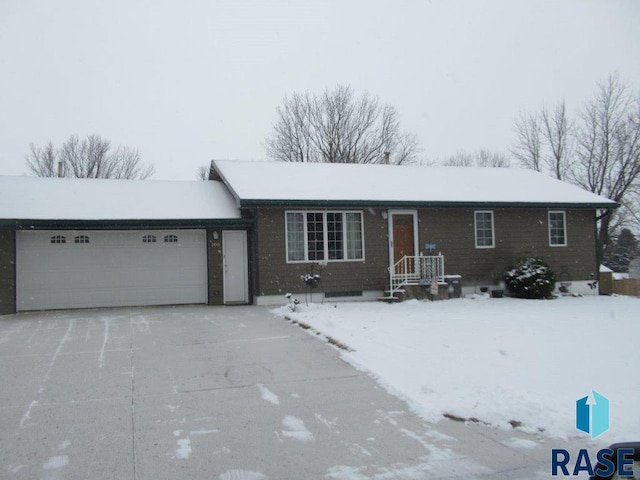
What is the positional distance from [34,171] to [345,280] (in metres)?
28.8

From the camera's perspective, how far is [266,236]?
48.9 feet

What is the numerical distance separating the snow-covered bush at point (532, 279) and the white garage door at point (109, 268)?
919cm

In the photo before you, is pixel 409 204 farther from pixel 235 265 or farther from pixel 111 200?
pixel 111 200

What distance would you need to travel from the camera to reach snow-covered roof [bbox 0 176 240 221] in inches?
548

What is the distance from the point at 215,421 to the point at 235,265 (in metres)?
10.1

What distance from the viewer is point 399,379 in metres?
6.79

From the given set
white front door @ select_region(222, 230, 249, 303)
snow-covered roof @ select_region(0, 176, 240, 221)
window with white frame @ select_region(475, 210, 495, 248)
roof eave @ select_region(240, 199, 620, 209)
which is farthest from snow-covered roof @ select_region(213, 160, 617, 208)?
white front door @ select_region(222, 230, 249, 303)

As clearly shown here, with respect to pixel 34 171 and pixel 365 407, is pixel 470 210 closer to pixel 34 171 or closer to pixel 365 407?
pixel 365 407

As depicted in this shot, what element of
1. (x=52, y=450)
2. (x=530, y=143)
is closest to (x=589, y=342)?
(x=52, y=450)

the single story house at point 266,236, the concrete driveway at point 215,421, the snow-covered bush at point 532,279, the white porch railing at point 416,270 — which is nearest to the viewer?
the concrete driveway at point 215,421

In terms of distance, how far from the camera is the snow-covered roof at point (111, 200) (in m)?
13.9

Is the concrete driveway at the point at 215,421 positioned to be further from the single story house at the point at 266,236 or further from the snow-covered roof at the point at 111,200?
the snow-covered roof at the point at 111,200

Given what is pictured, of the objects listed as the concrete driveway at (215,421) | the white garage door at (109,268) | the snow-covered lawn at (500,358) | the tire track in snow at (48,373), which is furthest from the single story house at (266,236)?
the concrete driveway at (215,421)

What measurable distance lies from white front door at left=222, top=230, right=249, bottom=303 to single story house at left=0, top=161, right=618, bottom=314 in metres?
0.03
